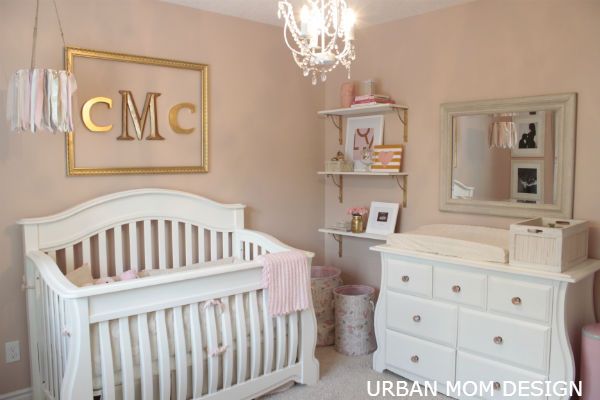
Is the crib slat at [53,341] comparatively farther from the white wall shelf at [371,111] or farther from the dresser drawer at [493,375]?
the white wall shelf at [371,111]

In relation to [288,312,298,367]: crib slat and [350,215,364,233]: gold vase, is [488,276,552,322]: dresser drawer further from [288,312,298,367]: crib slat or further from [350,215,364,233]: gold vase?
[350,215,364,233]: gold vase

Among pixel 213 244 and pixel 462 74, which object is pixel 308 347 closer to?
pixel 213 244

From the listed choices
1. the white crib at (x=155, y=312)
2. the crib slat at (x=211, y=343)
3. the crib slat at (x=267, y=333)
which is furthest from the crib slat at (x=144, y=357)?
the crib slat at (x=267, y=333)

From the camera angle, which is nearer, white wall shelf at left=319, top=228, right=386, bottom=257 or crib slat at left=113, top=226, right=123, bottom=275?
crib slat at left=113, top=226, right=123, bottom=275

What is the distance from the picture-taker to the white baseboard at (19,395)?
104 inches

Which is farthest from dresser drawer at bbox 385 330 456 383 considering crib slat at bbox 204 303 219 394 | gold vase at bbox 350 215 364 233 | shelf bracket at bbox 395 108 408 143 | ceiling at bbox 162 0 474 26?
ceiling at bbox 162 0 474 26

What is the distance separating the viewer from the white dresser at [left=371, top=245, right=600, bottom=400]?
7.72ft

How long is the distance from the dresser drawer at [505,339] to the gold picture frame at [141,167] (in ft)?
6.05

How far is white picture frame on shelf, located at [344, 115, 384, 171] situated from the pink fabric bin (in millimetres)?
1757

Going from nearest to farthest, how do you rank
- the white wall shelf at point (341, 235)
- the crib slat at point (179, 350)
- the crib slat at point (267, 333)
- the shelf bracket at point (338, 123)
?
the crib slat at point (179, 350) → the crib slat at point (267, 333) → the white wall shelf at point (341, 235) → the shelf bracket at point (338, 123)

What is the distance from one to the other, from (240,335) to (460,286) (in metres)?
1.17

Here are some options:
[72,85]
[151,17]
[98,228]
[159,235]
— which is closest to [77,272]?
[98,228]

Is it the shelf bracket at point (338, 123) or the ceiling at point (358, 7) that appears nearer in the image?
the ceiling at point (358, 7)

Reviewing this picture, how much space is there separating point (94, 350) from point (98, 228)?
0.85 metres
